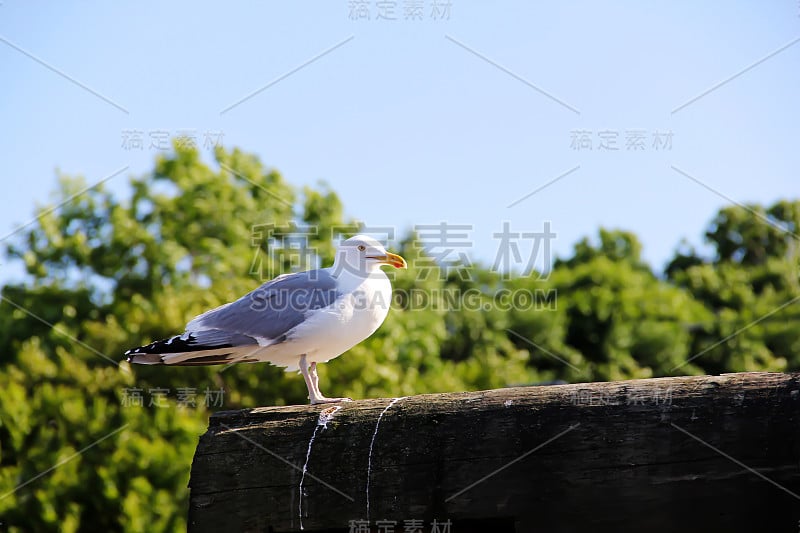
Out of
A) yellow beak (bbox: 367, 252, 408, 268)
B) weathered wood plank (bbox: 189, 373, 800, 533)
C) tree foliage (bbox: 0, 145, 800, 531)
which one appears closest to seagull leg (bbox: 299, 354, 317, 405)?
yellow beak (bbox: 367, 252, 408, 268)

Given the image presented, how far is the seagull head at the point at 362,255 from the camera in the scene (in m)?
5.47

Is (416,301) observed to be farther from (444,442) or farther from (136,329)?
(444,442)

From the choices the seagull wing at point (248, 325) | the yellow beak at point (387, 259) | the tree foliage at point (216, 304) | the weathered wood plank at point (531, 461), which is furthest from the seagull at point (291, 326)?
the tree foliage at point (216, 304)

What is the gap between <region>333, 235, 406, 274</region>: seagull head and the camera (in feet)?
17.9

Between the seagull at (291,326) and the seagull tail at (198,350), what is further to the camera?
the seagull at (291,326)

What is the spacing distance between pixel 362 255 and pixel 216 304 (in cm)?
865

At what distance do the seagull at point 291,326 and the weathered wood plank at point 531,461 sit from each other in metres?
1.78

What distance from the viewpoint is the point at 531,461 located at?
271 centimetres

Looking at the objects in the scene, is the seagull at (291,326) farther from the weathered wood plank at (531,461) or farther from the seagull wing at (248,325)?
the weathered wood plank at (531,461)

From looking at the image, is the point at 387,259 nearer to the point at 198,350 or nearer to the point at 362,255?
the point at 362,255

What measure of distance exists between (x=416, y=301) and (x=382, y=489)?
13001mm

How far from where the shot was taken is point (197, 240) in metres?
16.8

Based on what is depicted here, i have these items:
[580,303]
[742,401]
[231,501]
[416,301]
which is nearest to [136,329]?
[416,301]

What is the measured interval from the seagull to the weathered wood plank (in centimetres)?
178
